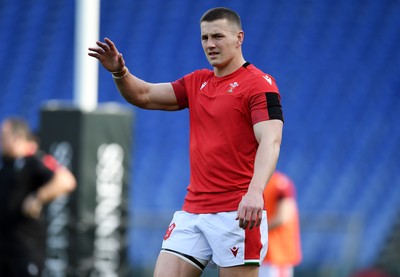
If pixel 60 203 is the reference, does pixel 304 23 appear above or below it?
above

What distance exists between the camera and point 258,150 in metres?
5.02

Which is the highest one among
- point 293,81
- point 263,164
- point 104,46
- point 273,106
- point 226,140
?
point 293,81

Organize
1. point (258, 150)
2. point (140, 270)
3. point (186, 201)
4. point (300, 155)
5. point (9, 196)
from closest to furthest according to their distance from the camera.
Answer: point (258, 150) → point (186, 201) → point (9, 196) → point (140, 270) → point (300, 155)

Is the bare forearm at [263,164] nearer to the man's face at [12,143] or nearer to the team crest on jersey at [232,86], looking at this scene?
the team crest on jersey at [232,86]

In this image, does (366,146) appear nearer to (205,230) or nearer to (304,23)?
(304,23)

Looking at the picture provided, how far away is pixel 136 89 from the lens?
5.51 meters

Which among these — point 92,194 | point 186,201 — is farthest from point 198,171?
point 92,194

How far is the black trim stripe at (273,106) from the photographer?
16.7 ft

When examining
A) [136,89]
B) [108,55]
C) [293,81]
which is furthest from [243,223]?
[293,81]

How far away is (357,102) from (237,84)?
313 inches

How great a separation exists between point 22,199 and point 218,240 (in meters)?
3.90

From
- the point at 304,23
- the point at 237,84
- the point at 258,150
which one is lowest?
the point at 258,150

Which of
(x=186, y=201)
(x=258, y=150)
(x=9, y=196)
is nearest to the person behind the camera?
(x=258, y=150)

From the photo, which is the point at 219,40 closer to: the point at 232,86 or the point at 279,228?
the point at 232,86
